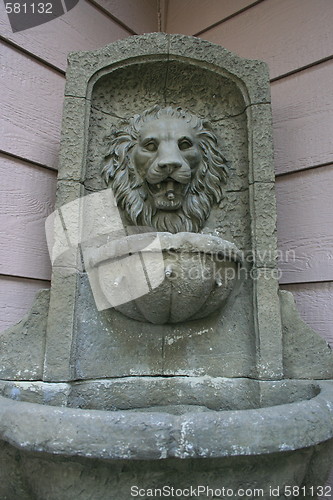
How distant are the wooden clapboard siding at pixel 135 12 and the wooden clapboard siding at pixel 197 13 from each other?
0.25 ft

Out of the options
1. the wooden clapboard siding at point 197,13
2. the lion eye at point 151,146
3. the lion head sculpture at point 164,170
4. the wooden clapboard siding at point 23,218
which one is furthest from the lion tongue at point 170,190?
the wooden clapboard siding at point 197,13

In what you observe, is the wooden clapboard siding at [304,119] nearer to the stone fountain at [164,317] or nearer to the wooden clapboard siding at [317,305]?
the stone fountain at [164,317]

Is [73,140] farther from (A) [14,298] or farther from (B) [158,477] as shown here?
(B) [158,477]

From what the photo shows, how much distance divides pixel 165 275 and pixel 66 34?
121 cm

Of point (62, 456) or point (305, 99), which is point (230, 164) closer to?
point (305, 99)

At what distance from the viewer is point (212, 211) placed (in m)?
1.35

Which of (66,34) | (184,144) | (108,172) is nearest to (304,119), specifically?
(184,144)

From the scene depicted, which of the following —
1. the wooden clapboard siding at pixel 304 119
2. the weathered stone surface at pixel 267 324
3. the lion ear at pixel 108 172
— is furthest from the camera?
the wooden clapboard siding at pixel 304 119

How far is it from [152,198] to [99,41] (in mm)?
908


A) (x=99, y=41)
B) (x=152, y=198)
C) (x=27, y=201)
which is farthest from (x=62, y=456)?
(x=99, y=41)

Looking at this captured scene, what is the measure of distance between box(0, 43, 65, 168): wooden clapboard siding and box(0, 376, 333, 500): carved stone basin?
927 millimetres

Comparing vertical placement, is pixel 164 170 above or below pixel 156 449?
above

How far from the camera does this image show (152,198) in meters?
1.29

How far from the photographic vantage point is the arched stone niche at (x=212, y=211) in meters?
1.13
